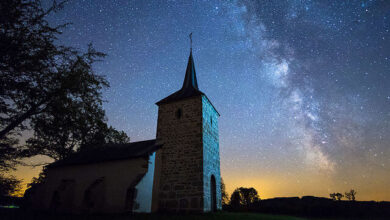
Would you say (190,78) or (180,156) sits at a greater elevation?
(190,78)

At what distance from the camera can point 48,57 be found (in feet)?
25.5

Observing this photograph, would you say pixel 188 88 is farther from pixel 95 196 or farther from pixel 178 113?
pixel 95 196

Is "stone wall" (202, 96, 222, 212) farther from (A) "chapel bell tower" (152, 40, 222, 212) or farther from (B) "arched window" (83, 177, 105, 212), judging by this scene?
(B) "arched window" (83, 177, 105, 212)

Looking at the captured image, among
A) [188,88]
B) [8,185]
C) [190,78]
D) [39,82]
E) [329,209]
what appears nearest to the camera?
[39,82]

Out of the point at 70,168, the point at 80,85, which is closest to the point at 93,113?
the point at 80,85

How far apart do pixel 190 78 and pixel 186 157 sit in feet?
27.3

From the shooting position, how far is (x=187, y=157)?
42.8ft

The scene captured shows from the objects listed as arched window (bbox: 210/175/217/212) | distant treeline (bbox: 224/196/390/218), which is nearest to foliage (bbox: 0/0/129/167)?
arched window (bbox: 210/175/217/212)

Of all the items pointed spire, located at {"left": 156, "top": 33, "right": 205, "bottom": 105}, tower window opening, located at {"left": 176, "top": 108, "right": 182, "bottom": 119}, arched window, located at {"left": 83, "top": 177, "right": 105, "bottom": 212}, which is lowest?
arched window, located at {"left": 83, "top": 177, "right": 105, "bottom": 212}

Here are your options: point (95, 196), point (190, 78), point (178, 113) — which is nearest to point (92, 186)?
point (95, 196)

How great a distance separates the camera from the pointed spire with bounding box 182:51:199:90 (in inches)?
708

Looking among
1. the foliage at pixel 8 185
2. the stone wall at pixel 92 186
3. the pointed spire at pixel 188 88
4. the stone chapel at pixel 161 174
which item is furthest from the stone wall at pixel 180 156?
the foliage at pixel 8 185

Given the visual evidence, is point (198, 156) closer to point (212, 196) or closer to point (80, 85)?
point (212, 196)

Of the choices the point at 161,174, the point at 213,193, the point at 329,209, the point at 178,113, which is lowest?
the point at 329,209
